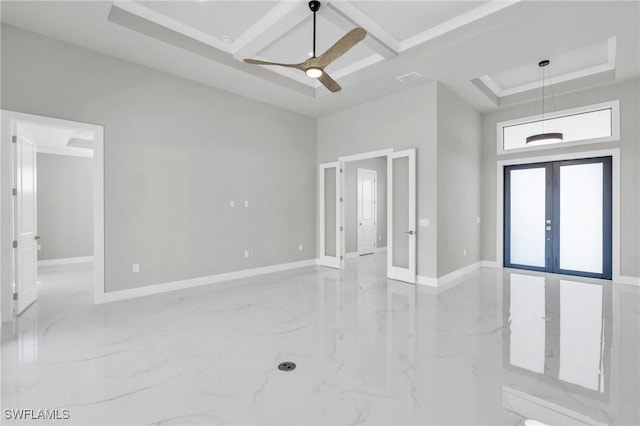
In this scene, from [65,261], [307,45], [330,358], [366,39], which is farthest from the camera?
[65,261]

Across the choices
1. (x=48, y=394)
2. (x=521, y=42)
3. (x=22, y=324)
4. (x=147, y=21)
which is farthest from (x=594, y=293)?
(x=22, y=324)

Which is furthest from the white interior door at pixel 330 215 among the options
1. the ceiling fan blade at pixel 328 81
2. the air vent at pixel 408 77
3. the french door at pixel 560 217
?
the french door at pixel 560 217

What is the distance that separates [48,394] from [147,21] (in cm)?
398

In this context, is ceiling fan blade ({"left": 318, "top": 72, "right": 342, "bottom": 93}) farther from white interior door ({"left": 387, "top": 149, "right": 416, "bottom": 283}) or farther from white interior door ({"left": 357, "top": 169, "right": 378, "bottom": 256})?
white interior door ({"left": 357, "top": 169, "right": 378, "bottom": 256})

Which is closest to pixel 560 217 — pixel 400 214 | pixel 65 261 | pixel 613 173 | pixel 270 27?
pixel 613 173

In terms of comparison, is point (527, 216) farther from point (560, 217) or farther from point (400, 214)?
point (400, 214)

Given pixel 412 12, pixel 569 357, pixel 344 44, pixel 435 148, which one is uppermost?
pixel 412 12

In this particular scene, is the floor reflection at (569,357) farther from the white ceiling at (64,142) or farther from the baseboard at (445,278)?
the white ceiling at (64,142)

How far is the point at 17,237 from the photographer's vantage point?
12.4 ft

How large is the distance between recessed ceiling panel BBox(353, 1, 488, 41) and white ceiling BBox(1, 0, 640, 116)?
0.5 inches

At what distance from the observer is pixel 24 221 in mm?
3996

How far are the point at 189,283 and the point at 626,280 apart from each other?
741 centimetres

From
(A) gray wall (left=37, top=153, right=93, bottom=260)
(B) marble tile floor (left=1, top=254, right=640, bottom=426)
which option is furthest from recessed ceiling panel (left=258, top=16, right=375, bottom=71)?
(A) gray wall (left=37, top=153, right=93, bottom=260)

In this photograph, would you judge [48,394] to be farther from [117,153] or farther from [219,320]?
[117,153]
